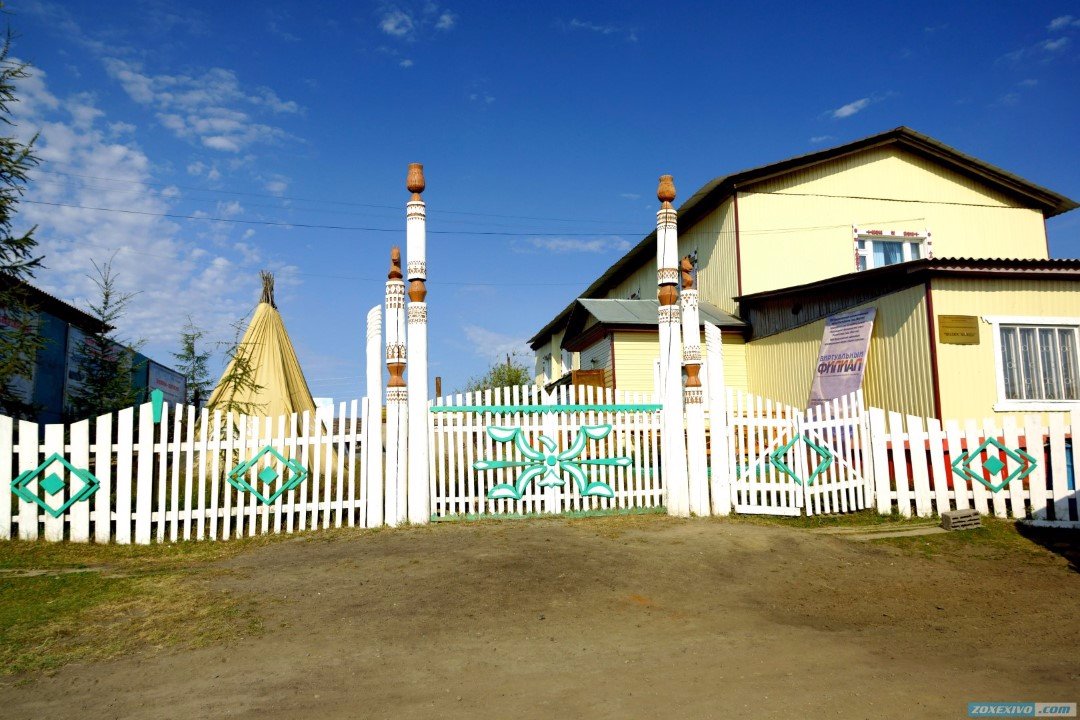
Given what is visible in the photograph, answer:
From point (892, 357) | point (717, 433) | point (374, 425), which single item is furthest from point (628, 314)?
point (374, 425)

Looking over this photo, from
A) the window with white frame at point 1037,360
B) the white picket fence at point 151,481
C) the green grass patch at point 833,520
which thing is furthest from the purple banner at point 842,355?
the white picket fence at point 151,481

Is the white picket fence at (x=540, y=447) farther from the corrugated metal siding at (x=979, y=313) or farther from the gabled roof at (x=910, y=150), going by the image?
the gabled roof at (x=910, y=150)

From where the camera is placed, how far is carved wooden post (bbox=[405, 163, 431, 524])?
8.81m

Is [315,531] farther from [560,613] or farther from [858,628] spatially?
[858,628]

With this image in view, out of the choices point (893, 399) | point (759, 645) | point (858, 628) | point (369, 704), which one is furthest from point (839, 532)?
point (369, 704)

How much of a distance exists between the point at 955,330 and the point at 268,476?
1121 cm

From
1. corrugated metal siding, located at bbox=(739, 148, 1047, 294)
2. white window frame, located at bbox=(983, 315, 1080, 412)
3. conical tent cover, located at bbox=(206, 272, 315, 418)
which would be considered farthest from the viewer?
corrugated metal siding, located at bbox=(739, 148, 1047, 294)

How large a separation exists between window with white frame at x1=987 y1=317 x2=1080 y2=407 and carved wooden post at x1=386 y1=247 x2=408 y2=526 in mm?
10192

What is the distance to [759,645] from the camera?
4.84 meters

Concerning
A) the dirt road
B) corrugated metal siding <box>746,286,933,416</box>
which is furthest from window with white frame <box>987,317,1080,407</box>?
the dirt road

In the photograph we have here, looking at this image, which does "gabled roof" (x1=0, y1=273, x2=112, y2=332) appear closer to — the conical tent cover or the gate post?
the conical tent cover

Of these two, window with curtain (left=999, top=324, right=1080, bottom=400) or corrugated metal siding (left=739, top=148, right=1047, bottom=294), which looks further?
corrugated metal siding (left=739, top=148, right=1047, bottom=294)

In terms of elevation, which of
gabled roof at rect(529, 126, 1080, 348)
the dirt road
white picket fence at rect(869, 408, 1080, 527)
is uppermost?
gabled roof at rect(529, 126, 1080, 348)

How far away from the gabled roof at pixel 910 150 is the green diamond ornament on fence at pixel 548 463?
1178 centimetres
